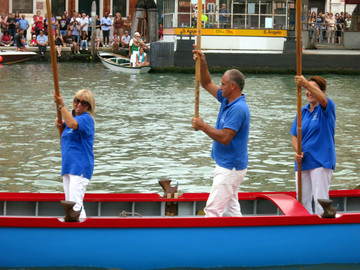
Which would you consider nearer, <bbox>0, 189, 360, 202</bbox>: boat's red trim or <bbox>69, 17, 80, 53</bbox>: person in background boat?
<bbox>0, 189, 360, 202</bbox>: boat's red trim

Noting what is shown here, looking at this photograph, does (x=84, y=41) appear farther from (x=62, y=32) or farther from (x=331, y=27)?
(x=331, y=27)

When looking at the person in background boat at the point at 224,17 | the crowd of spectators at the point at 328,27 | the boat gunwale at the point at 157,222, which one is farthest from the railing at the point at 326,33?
the boat gunwale at the point at 157,222

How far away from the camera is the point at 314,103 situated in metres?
6.57

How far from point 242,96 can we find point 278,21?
26.1 m

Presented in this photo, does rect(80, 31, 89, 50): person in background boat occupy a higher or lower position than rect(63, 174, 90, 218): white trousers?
higher

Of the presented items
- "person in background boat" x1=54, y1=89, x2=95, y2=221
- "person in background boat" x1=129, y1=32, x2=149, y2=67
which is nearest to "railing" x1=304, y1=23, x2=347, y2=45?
"person in background boat" x1=129, y1=32, x2=149, y2=67

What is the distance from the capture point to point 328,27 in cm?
3566

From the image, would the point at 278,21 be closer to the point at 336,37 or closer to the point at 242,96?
the point at 336,37

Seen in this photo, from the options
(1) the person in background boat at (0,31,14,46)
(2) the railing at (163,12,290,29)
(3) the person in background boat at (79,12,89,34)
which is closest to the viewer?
(2) the railing at (163,12,290,29)

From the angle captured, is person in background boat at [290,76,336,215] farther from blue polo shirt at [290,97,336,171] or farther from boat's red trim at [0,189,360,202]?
boat's red trim at [0,189,360,202]

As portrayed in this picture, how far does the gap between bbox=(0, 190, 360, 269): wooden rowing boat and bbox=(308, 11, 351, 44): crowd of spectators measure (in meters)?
29.4

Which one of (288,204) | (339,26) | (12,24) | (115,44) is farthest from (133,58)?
(288,204)

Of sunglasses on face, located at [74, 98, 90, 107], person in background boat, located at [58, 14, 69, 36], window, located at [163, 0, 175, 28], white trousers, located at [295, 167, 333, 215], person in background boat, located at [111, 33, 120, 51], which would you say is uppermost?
window, located at [163, 0, 175, 28]

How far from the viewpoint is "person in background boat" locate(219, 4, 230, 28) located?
1236 inches
